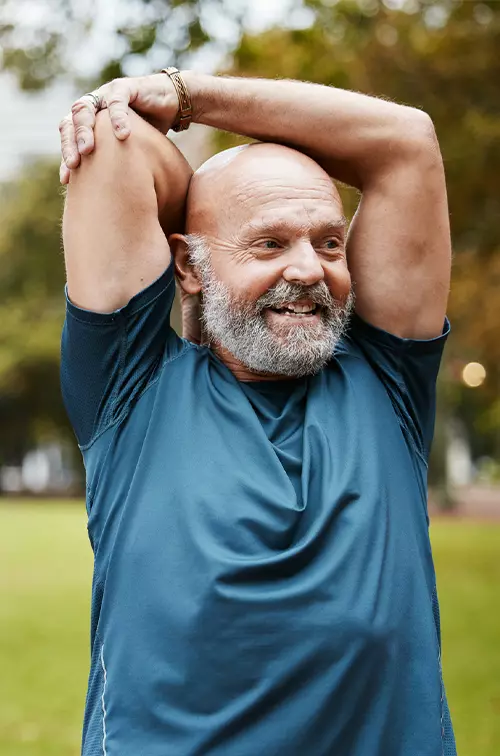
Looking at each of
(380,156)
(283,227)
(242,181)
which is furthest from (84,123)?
(380,156)

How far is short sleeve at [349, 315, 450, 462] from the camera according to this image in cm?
270

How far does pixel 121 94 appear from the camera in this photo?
2559mm

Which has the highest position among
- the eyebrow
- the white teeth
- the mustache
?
the eyebrow

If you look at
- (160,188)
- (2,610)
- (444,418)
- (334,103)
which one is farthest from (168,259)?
(444,418)

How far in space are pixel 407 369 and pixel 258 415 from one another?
441mm

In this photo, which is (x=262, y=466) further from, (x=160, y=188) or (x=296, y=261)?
(x=160, y=188)

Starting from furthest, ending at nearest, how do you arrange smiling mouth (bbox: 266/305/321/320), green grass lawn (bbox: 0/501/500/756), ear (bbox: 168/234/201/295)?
1. green grass lawn (bbox: 0/501/500/756)
2. ear (bbox: 168/234/201/295)
3. smiling mouth (bbox: 266/305/321/320)

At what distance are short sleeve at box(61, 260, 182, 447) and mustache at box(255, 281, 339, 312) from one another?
0.25 meters

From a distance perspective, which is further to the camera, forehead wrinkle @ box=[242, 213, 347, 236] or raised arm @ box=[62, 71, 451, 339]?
raised arm @ box=[62, 71, 451, 339]

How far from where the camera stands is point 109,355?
98.2 inches

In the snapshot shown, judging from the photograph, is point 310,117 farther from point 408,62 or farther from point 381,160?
point 408,62

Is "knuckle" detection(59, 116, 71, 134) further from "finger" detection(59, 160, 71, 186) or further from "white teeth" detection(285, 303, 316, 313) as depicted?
"white teeth" detection(285, 303, 316, 313)

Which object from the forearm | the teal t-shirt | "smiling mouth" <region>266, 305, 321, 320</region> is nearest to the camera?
the teal t-shirt

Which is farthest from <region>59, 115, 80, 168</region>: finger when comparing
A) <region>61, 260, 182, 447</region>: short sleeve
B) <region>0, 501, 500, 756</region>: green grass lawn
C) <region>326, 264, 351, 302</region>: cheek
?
<region>0, 501, 500, 756</region>: green grass lawn
